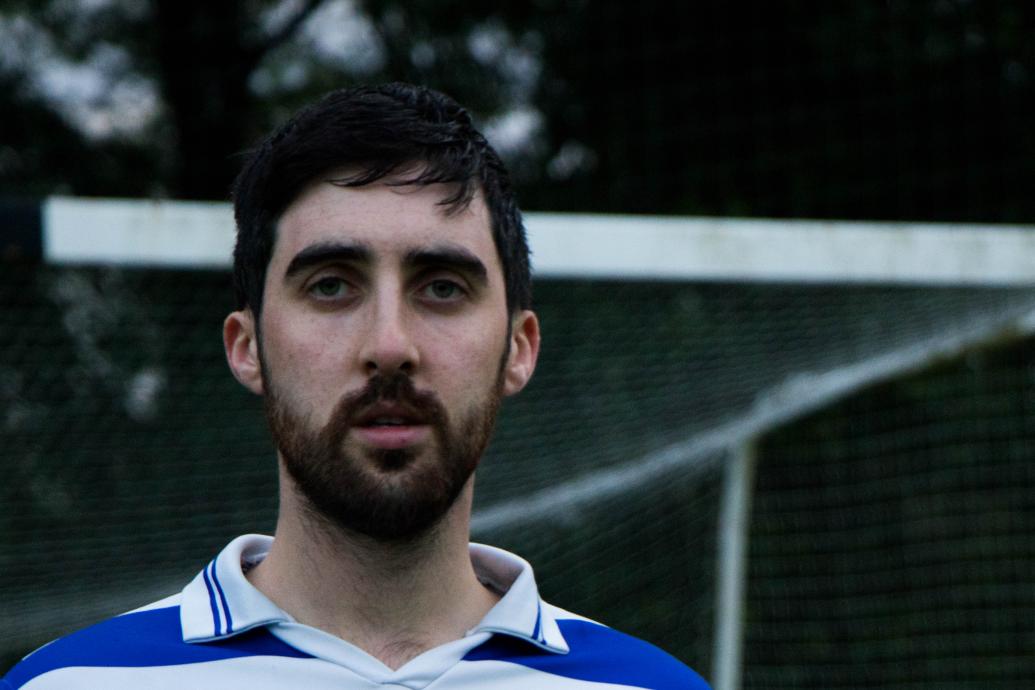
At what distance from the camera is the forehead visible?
4.75 feet

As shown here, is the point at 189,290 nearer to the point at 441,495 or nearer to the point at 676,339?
the point at 676,339

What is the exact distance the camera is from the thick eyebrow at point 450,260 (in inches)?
56.9

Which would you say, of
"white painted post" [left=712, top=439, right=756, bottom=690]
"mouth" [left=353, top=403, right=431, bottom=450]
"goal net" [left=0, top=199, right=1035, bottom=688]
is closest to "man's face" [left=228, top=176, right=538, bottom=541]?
"mouth" [left=353, top=403, right=431, bottom=450]

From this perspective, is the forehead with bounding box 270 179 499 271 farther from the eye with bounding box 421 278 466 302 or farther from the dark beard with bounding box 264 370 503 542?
the dark beard with bounding box 264 370 503 542

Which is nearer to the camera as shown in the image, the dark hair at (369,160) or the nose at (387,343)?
the nose at (387,343)

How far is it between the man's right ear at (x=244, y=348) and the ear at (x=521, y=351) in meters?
0.29

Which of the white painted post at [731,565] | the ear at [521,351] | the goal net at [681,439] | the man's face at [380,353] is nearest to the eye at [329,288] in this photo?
the man's face at [380,353]

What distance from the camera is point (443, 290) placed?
4.82 feet

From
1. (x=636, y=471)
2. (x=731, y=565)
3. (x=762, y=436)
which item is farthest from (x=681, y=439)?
(x=762, y=436)

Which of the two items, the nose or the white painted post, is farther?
the white painted post

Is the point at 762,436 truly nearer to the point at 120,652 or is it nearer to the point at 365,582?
the point at 365,582

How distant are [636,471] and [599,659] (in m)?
2.04

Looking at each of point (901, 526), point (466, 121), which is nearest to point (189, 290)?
point (901, 526)

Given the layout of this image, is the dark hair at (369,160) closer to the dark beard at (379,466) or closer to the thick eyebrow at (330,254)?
the thick eyebrow at (330,254)
